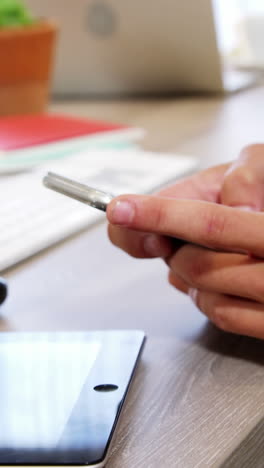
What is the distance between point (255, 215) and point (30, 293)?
0.20 m

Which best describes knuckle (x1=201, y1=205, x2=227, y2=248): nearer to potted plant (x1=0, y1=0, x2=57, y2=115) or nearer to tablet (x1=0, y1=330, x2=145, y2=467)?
tablet (x1=0, y1=330, x2=145, y2=467)

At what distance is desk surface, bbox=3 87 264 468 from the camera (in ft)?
1.07

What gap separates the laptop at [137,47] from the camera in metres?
1.23

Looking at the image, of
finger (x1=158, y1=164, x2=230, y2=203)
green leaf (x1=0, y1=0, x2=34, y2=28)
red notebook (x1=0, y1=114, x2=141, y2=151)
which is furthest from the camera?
green leaf (x1=0, y1=0, x2=34, y2=28)

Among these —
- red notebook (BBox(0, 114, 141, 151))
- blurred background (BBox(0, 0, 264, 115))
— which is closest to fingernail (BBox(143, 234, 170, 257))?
red notebook (BBox(0, 114, 141, 151))

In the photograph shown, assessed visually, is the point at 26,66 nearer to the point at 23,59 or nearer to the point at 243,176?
the point at 23,59

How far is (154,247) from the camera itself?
47 centimetres

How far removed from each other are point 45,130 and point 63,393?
65 cm

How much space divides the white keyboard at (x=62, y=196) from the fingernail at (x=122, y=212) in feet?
0.64

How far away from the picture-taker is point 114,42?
1312mm

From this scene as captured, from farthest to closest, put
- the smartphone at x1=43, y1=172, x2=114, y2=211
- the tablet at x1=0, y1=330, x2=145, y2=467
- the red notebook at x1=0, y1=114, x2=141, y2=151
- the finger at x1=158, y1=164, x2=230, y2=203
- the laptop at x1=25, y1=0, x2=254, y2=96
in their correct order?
the laptop at x1=25, y1=0, x2=254, y2=96, the red notebook at x1=0, y1=114, x2=141, y2=151, the finger at x1=158, y1=164, x2=230, y2=203, the smartphone at x1=43, y1=172, x2=114, y2=211, the tablet at x1=0, y1=330, x2=145, y2=467

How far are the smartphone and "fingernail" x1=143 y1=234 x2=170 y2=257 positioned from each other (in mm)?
64

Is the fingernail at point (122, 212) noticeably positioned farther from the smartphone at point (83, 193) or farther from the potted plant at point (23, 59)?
the potted plant at point (23, 59)

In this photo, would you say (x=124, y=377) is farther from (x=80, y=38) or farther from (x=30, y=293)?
(x=80, y=38)
